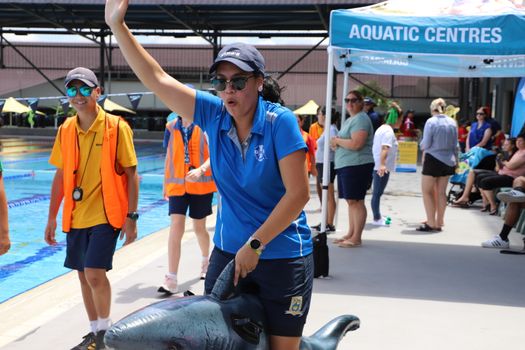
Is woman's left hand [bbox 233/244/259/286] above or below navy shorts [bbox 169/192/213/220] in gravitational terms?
above

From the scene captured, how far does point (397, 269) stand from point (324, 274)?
1.01 metres

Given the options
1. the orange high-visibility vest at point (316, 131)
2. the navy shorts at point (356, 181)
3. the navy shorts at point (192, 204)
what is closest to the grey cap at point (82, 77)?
the navy shorts at point (192, 204)

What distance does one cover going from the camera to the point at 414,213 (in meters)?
11.3

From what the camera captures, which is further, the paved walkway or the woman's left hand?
the paved walkway

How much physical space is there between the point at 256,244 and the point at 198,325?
419mm

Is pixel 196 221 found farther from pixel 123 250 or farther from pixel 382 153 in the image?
pixel 382 153

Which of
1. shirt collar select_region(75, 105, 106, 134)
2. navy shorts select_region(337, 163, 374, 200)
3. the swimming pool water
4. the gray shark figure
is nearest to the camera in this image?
the gray shark figure

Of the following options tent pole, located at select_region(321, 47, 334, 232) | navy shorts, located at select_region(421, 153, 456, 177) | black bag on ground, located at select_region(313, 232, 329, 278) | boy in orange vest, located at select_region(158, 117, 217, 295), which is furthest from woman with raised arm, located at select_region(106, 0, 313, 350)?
navy shorts, located at select_region(421, 153, 456, 177)

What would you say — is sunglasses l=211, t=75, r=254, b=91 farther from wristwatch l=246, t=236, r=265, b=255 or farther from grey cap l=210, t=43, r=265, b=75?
wristwatch l=246, t=236, r=265, b=255

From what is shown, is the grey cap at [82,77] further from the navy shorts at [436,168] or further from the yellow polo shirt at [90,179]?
the navy shorts at [436,168]

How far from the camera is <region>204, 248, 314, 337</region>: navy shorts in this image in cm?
253

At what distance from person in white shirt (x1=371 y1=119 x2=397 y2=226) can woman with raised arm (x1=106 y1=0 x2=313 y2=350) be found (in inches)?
275

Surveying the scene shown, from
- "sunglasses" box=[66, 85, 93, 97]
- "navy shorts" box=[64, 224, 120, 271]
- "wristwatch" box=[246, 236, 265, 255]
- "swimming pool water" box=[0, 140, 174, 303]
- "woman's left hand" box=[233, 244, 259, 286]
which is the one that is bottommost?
"swimming pool water" box=[0, 140, 174, 303]

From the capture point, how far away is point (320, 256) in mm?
6414
